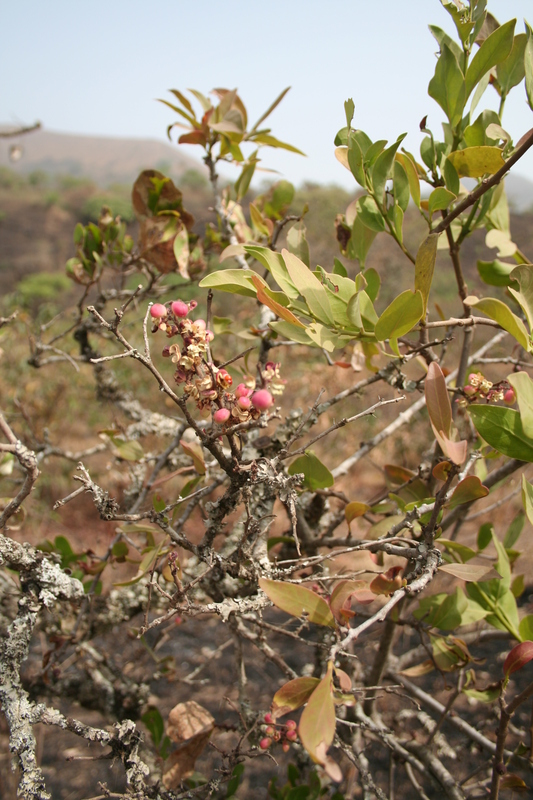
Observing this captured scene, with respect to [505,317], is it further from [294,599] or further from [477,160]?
[294,599]

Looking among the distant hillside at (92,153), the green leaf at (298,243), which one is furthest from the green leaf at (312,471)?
the distant hillside at (92,153)

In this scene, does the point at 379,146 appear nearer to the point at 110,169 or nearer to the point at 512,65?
the point at 512,65

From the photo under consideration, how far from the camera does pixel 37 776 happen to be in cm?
47

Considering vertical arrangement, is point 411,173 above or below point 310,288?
above

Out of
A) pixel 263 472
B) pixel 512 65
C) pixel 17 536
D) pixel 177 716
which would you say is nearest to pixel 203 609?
pixel 263 472

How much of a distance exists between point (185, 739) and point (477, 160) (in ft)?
2.40

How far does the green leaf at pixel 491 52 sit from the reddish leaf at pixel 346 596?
479mm

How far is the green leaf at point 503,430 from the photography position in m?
0.42

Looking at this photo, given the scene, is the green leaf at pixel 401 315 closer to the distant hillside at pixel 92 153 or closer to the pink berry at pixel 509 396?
the pink berry at pixel 509 396

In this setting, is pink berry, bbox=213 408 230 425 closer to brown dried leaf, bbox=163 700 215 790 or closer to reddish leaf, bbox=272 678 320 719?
reddish leaf, bbox=272 678 320 719

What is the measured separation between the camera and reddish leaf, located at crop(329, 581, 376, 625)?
1.57ft

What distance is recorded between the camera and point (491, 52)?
45 cm

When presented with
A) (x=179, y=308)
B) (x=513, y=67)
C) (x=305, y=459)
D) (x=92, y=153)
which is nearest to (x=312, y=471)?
(x=305, y=459)

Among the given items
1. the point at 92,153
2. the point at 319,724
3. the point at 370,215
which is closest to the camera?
the point at 319,724
